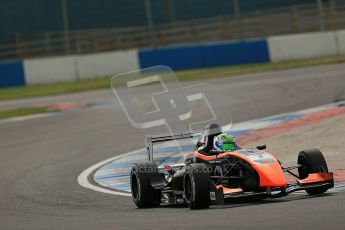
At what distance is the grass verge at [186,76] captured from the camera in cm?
2981

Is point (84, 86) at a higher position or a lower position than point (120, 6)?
lower

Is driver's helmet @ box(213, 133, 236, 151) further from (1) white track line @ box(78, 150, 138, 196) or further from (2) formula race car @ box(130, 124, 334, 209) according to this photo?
(1) white track line @ box(78, 150, 138, 196)

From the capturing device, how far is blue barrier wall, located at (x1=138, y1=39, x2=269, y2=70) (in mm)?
32906

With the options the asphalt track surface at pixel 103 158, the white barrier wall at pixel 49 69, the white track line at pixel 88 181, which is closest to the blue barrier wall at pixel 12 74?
the white barrier wall at pixel 49 69

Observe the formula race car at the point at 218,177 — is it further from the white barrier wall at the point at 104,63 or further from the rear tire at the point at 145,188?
the white barrier wall at the point at 104,63

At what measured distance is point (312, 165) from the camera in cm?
1026

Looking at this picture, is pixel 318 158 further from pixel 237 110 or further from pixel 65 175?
pixel 237 110

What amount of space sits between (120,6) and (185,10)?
2.70m

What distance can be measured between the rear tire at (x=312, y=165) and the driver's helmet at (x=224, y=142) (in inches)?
32.1

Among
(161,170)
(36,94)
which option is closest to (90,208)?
(161,170)

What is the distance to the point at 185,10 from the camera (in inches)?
1463

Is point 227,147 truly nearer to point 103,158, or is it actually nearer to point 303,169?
point 303,169

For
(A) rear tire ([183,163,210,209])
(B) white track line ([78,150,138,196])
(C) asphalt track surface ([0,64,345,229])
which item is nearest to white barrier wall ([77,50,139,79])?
(C) asphalt track surface ([0,64,345,229])

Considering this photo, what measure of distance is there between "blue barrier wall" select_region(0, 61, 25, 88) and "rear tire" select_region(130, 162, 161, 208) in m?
23.3
